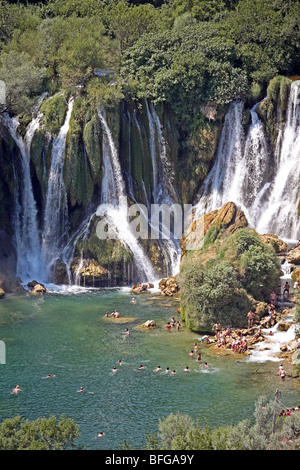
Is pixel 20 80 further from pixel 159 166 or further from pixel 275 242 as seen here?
pixel 275 242

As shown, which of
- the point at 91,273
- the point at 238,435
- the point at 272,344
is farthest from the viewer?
the point at 91,273

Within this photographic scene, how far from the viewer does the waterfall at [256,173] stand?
218ft

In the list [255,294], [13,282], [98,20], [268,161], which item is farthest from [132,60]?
[255,294]

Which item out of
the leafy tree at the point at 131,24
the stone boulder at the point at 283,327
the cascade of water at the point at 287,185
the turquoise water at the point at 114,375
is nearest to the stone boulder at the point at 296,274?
the cascade of water at the point at 287,185

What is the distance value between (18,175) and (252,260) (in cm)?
2374

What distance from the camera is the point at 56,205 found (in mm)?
65500

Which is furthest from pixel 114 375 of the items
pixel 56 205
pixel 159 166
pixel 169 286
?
pixel 159 166

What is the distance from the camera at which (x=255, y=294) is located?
173ft

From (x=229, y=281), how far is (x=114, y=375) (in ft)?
38.2

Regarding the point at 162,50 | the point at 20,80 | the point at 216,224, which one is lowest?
the point at 216,224

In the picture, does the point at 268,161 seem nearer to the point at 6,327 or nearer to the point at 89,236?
the point at 89,236

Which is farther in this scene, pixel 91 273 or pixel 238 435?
pixel 91 273

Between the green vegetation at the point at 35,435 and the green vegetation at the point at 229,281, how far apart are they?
2056 cm

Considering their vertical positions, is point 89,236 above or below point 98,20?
below
